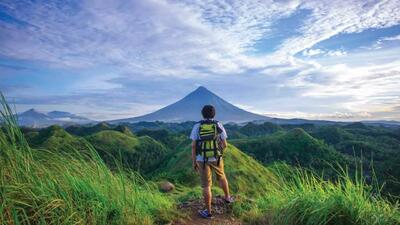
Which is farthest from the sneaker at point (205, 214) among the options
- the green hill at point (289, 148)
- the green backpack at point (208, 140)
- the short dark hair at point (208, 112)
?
the green hill at point (289, 148)

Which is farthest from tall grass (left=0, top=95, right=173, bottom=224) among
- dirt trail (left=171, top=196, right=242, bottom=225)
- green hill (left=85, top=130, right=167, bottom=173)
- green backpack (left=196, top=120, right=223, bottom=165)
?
green hill (left=85, top=130, right=167, bottom=173)

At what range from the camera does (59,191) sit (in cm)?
497

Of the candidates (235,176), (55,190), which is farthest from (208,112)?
(235,176)

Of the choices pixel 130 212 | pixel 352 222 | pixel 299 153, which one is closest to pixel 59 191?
pixel 130 212

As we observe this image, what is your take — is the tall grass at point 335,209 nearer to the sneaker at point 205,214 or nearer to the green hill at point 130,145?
the sneaker at point 205,214

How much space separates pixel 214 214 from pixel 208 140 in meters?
1.54

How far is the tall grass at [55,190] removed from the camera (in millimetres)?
4527

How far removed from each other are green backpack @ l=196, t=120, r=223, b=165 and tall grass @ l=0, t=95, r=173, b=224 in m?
1.60

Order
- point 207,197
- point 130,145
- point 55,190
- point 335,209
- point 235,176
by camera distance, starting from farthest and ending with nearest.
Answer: point 130,145 < point 235,176 < point 207,197 < point 335,209 < point 55,190

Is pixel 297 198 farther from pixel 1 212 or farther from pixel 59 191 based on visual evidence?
pixel 1 212

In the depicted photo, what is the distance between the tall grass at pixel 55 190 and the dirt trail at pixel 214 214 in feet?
3.51

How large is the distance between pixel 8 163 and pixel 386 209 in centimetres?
507

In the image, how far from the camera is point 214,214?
7711mm

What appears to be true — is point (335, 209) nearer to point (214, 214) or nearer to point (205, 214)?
point (205, 214)
